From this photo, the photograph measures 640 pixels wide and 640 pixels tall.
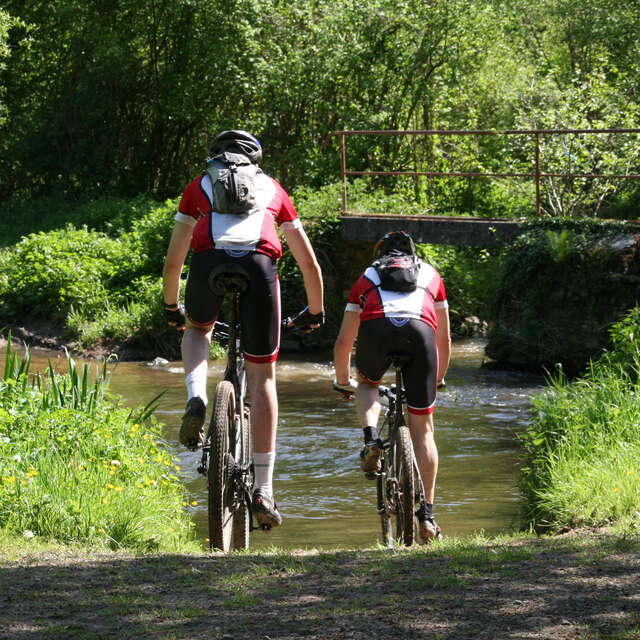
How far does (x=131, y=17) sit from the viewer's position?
2608 centimetres

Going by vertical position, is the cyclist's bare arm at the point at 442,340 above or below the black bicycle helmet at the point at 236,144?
below

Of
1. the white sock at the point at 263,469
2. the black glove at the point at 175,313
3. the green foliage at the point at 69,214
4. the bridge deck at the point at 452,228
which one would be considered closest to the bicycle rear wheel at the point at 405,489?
the white sock at the point at 263,469

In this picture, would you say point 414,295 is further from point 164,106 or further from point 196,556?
point 164,106

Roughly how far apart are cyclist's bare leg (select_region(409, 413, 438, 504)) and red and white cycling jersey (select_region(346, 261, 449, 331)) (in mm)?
494

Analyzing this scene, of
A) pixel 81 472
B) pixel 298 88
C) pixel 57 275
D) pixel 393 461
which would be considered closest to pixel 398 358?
pixel 393 461

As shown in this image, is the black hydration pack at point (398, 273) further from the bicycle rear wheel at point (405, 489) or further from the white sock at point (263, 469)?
the white sock at point (263, 469)

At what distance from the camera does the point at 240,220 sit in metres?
5.09

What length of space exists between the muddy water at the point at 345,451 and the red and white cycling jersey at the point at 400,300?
6.53ft

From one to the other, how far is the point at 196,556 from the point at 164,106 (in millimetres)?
21829

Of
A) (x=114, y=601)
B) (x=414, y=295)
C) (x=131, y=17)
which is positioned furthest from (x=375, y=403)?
(x=131, y=17)

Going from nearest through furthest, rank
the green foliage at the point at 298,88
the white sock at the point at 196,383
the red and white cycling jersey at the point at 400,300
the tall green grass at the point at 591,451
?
the white sock at the point at 196,383 < the red and white cycling jersey at the point at 400,300 < the tall green grass at the point at 591,451 < the green foliage at the point at 298,88

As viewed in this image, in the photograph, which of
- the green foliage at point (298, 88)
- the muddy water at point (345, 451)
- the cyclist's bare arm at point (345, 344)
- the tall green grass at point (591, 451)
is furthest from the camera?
the green foliage at point (298, 88)

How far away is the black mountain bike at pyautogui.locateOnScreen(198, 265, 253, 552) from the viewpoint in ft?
16.7

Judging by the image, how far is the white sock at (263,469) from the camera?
5406mm
